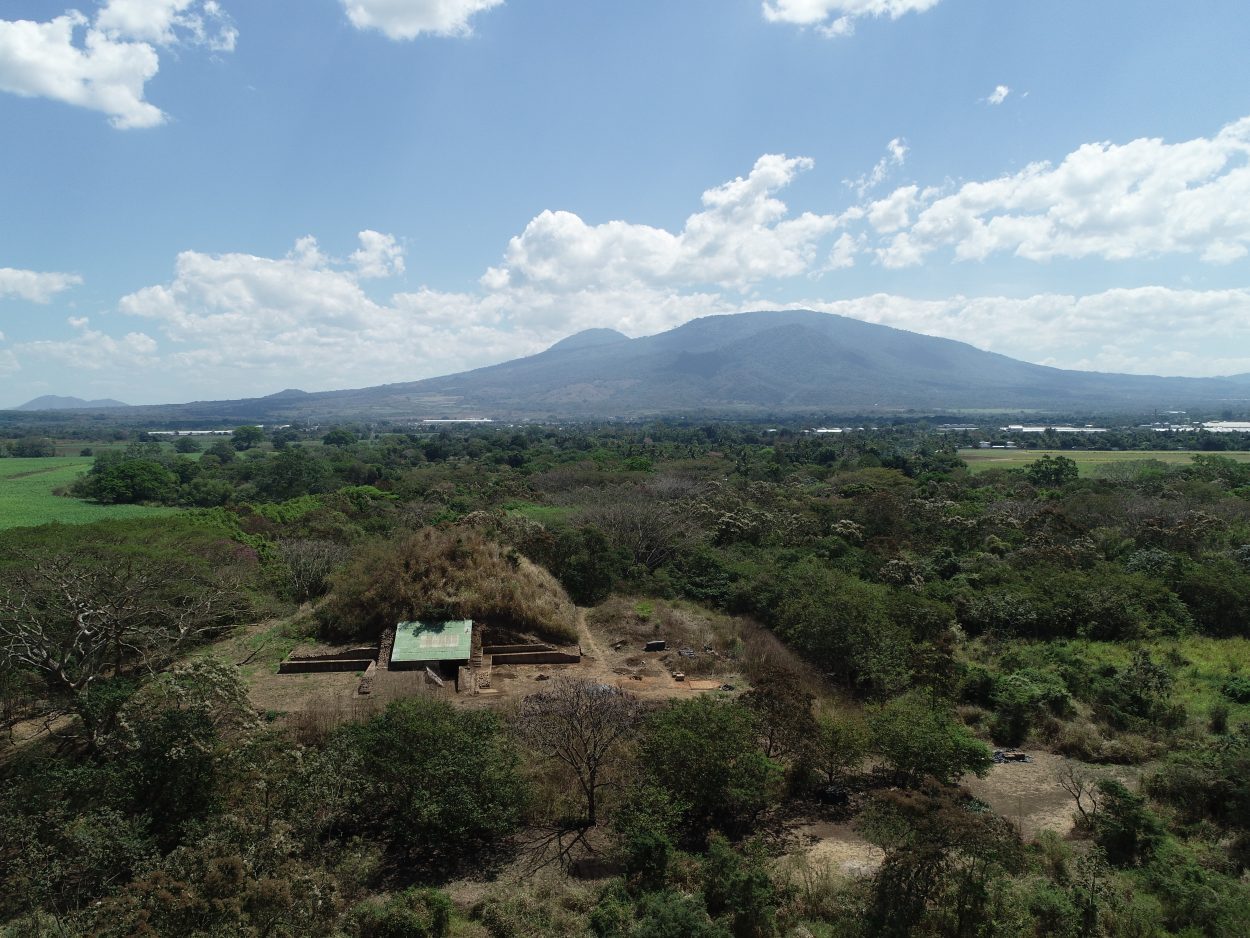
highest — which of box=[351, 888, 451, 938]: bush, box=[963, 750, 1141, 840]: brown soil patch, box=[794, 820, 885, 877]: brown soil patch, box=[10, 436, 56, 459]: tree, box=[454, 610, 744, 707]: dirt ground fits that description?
box=[10, 436, 56, 459]: tree

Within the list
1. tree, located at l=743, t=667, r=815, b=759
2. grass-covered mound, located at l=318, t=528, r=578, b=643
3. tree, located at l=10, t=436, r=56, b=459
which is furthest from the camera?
tree, located at l=10, t=436, r=56, b=459

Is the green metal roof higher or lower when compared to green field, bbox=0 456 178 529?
lower

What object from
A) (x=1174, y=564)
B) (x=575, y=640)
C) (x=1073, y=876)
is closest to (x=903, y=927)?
(x=1073, y=876)

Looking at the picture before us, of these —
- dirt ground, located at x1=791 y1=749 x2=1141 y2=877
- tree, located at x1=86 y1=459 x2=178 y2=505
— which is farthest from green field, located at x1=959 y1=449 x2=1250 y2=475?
tree, located at x1=86 y1=459 x2=178 y2=505

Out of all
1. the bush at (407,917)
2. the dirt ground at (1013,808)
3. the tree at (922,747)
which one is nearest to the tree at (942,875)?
the dirt ground at (1013,808)

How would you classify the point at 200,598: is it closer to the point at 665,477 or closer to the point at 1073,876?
the point at 1073,876

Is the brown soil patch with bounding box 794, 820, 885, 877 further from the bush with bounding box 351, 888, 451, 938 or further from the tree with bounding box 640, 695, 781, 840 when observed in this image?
the bush with bounding box 351, 888, 451, 938
